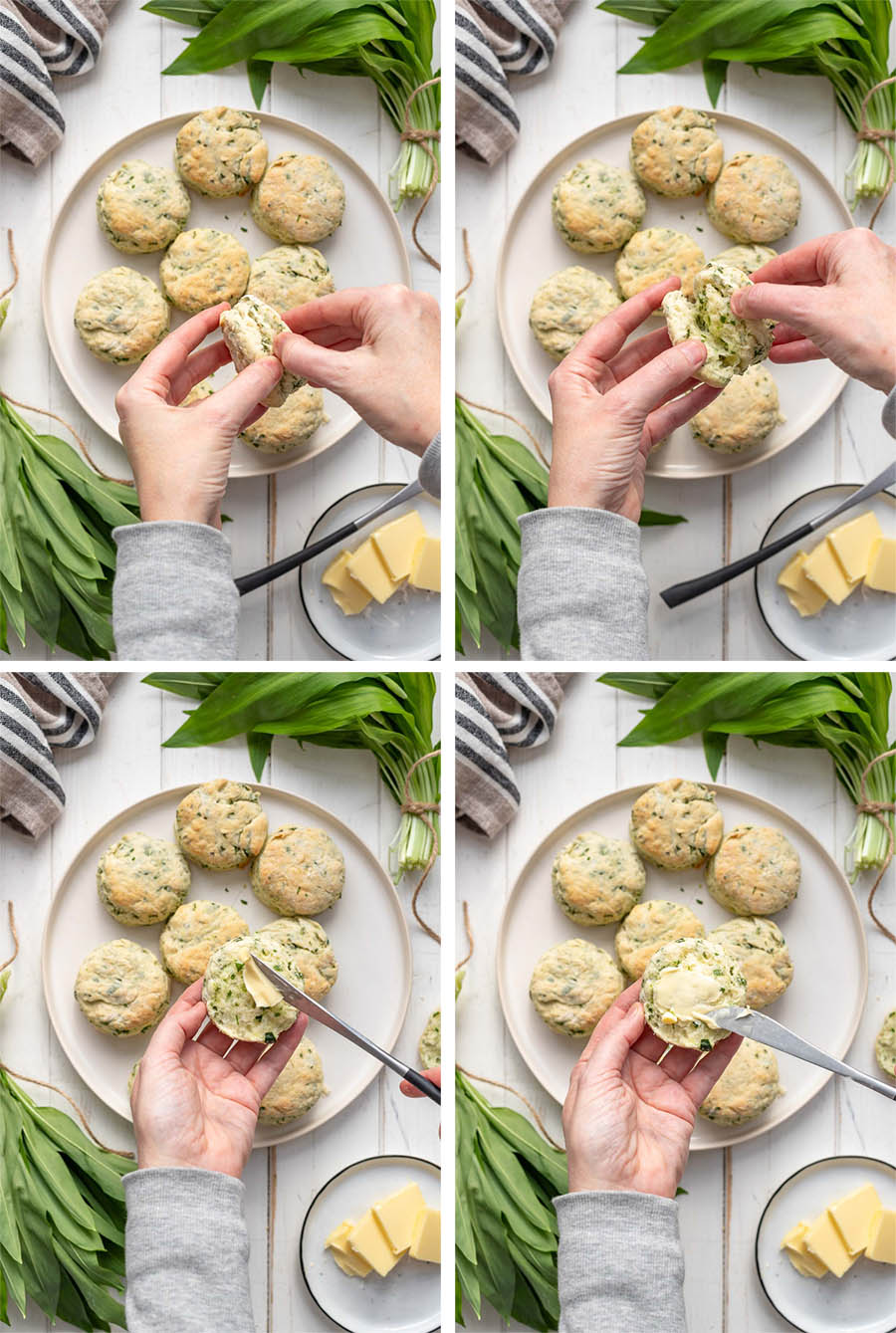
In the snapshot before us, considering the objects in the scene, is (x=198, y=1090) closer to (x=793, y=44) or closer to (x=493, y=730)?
(x=493, y=730)

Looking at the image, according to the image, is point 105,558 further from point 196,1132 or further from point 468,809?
point 196,1132

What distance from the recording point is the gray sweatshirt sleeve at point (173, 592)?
1.31 metres

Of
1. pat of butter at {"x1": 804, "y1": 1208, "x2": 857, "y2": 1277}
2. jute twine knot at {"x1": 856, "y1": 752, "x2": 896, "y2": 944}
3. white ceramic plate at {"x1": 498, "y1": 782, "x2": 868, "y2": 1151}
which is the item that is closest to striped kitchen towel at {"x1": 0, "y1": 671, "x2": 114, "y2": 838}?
white ceramic plate at {"x1": 498, "y1": 782, "x2": 868, "y2": 1151}

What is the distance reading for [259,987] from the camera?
4.26 ft

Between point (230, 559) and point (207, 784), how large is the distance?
26 cm

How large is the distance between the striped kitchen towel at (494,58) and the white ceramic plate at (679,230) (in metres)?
0.08

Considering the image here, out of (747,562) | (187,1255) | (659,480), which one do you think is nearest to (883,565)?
(747,562)

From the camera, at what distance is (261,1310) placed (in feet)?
4.53

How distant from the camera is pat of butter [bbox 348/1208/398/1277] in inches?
53.6

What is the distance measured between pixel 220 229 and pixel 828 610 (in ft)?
2.76

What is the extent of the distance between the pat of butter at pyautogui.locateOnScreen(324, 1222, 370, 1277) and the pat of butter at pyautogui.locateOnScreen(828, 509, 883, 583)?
94 cm

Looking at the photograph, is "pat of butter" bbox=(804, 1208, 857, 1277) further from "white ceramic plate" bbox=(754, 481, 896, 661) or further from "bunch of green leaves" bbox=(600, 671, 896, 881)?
"white ceramic plate" bbox=(754, 481, 896, 661)

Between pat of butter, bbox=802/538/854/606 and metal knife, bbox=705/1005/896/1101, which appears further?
pat of butter, bbox=802/538/854/606

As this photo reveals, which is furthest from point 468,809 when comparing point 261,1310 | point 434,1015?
point 261,1310
